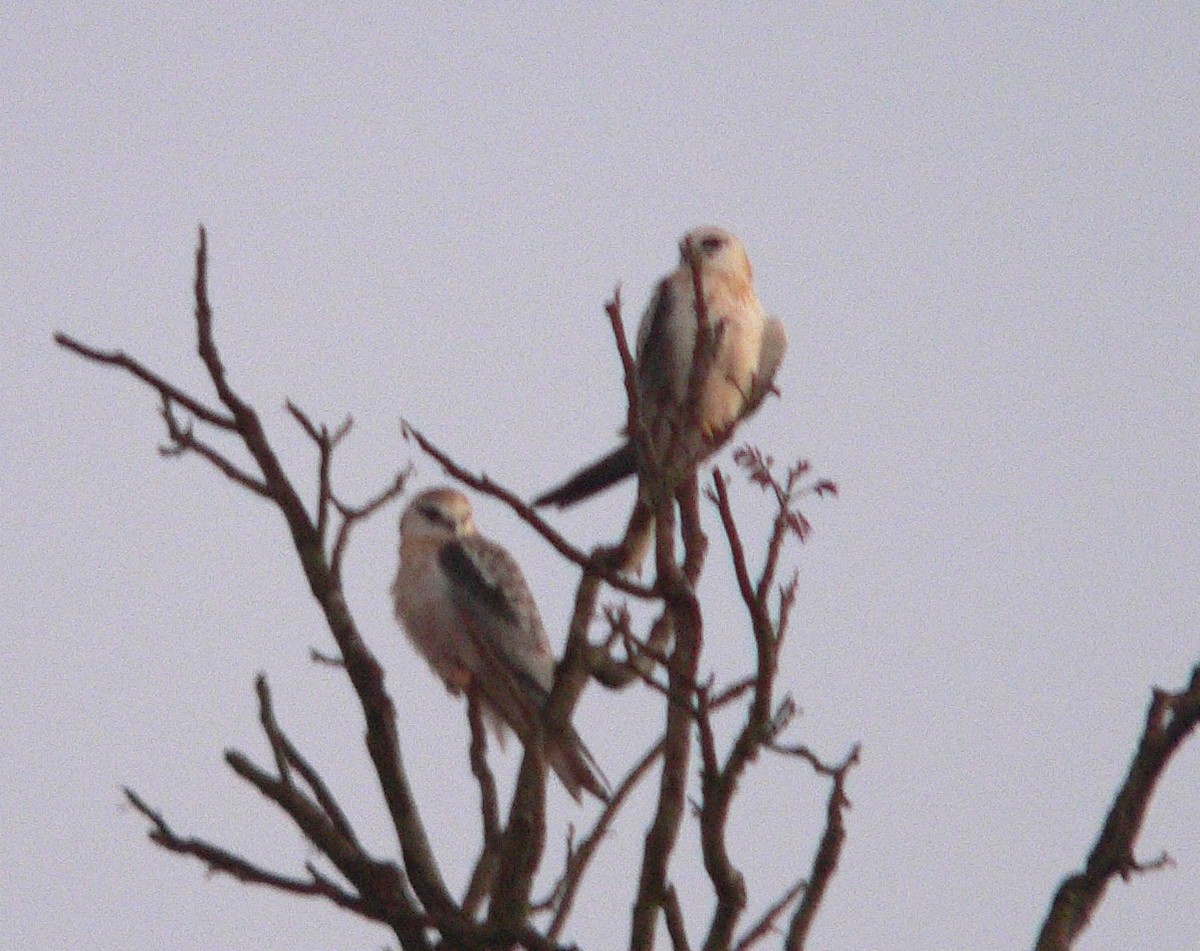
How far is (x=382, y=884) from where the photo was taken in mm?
3527

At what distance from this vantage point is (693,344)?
7.13m

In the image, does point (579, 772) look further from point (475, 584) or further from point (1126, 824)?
point (1126, 824)

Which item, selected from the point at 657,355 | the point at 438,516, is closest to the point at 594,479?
the point at 657,355

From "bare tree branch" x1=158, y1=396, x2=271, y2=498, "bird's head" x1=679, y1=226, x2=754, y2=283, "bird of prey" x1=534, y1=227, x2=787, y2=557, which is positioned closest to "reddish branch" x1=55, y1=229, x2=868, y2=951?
"bare tree branch" x1=158, y1=396, x2=271, y2=498

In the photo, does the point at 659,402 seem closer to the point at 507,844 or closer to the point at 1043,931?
the point at 507,844

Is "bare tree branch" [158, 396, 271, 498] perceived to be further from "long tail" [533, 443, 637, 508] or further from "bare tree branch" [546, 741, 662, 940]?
"long tail" [533, 443, 637, 508]

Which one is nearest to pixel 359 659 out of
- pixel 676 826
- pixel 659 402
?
pixel 676 826

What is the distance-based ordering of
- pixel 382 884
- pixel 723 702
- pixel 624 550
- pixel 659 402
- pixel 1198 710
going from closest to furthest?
pixel 1198 710
pixel 382 884
pixel 723 702
pixel 624 550
pixel 659 402

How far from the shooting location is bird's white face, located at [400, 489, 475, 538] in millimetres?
7895

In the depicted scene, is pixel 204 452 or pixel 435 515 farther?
pixel 435 515

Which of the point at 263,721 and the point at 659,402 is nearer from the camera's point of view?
the point at 263,721

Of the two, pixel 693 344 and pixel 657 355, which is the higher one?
pixel 657 355

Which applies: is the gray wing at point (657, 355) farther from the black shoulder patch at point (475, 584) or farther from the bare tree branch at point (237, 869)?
the bare tree branch at point (237, 869)

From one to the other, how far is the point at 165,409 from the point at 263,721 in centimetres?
67
